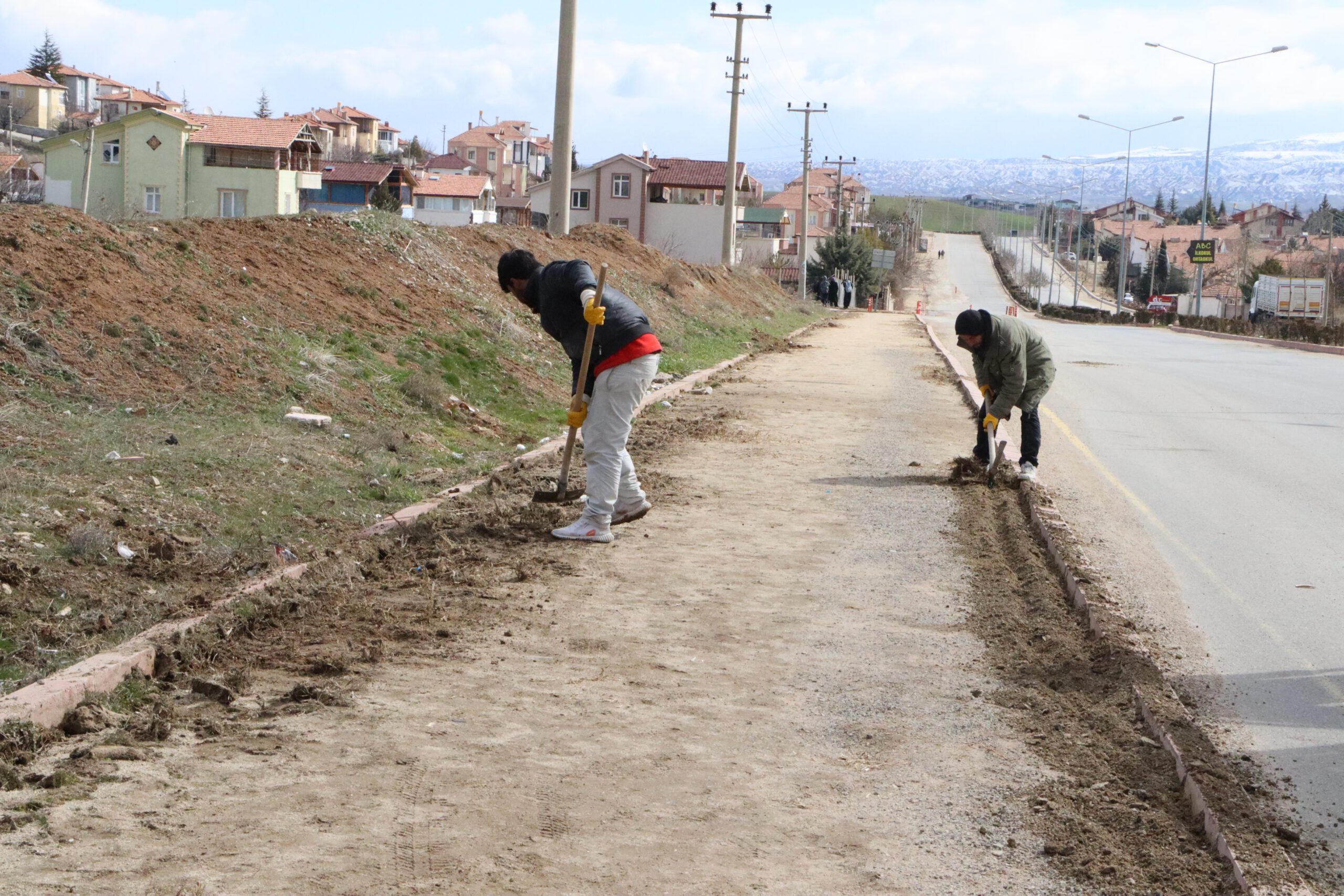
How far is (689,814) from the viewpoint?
3816 millimetres

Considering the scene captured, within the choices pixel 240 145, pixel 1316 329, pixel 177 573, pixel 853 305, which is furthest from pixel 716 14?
pixel 177 573

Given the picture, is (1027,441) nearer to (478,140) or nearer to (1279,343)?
(1279,343)

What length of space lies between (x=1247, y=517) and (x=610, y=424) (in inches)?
196

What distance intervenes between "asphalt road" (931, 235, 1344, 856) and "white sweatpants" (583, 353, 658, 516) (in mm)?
3150

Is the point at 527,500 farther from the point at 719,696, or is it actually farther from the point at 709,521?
the point at 719,696

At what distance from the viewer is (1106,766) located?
14.1ft

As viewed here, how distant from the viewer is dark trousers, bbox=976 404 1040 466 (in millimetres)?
10016

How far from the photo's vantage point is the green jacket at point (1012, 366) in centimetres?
974

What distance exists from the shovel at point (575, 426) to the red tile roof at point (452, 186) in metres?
76.9

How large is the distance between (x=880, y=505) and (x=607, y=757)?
197 inches

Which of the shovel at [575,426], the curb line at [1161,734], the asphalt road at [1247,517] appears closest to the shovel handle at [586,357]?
the shovel at [575,426]

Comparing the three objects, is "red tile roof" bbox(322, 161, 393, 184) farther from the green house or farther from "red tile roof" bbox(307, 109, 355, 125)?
"red tile roof" bbox(307, 109, 355, 125)

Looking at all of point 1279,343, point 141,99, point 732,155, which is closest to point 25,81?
point 141,99

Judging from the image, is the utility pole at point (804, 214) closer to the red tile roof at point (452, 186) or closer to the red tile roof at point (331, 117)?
the red tile roof at point (452, 186)
